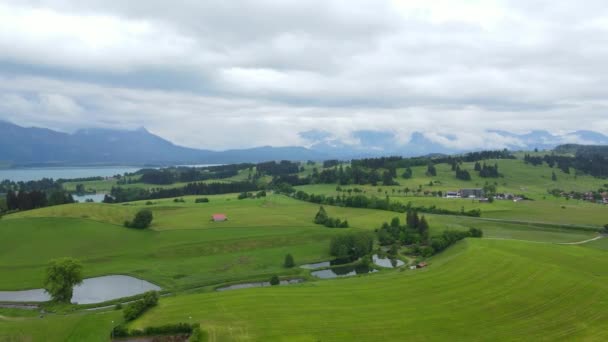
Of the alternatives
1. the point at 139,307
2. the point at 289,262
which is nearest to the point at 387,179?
the point at 289,262

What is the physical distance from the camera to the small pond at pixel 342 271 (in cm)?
7815

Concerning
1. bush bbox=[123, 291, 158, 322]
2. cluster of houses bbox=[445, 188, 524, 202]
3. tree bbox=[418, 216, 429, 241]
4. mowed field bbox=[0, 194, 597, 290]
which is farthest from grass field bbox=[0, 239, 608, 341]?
cluster of houses bbox=[445, 188, 524, 202]

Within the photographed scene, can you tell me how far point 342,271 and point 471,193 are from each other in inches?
4593

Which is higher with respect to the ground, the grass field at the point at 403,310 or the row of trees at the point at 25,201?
the row of trees at the point at 25,201

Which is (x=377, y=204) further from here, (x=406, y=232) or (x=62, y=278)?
(x=62, y=278)

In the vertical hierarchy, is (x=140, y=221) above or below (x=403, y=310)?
above

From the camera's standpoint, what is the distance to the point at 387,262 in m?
86.5

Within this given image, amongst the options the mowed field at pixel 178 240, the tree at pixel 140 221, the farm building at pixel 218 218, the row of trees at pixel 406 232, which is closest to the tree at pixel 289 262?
the mowed field at pixel 178 240

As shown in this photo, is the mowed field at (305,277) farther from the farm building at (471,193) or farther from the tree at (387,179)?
the tree at (387,179)

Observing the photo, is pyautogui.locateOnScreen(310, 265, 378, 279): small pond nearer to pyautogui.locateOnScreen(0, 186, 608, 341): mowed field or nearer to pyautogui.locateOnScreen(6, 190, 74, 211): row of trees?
pyautogui.locateOnScreen(0, 186, 608, 341): mowed field

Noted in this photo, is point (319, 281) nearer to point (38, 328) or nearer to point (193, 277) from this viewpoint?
point (193, 277)

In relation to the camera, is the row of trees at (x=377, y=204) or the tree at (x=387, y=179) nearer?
the row of trees at (x=377, y=204)

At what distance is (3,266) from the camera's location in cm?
7619

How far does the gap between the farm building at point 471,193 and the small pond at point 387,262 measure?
94.0 metres
